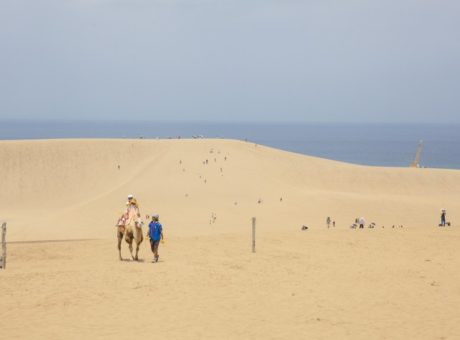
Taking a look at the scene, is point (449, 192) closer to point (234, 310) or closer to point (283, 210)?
point (283, 210)

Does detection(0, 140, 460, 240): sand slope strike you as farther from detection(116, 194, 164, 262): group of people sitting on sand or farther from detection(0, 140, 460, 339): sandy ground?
detection(116, 194, 164, 262): group of people sitting on sand

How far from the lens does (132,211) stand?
663 inches

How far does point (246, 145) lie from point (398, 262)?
40.1m

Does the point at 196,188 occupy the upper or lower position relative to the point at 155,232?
upper

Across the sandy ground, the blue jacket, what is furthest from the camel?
the sandy ground

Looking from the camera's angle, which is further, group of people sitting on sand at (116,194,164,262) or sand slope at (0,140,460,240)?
sand slope at (0,140,460,240)

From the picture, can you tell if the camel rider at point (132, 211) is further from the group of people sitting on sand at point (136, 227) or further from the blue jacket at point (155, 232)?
the blue jacket at point (155, 232)

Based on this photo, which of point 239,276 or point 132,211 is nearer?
point 239,276

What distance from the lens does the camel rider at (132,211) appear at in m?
16.8

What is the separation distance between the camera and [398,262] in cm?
1809

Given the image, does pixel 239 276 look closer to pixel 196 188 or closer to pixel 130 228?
pixel 130 228

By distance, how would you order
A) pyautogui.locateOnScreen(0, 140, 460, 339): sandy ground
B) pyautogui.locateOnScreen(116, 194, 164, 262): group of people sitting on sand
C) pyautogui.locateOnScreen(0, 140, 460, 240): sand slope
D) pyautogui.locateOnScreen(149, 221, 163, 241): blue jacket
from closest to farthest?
pyautogui.locateOnScreen(0, 140, 460, 339): sandy ground, pyautogui.locateOnScreen(116, 194, 164, 262): group of people sitting on sand, pyautogui.locateOnScreen(149, 221, 163, 241): blue jacket, pyautogui.locateOnScreen(0, 140, 460, 240): sand slope

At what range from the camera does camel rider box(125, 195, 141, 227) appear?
16.8 metres

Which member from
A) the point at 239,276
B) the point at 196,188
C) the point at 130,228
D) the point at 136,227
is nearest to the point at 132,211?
the point at 136,227
